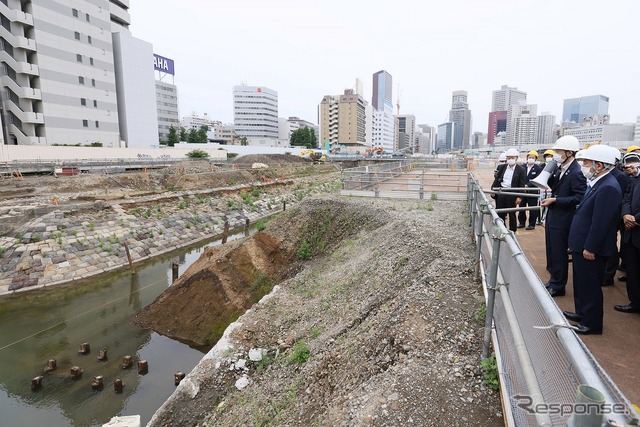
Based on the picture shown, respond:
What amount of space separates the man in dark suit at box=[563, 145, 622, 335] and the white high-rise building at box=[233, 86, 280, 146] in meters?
120

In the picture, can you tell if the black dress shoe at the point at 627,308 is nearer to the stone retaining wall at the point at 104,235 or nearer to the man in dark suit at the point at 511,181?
the man in dark suit at the point at 511,181

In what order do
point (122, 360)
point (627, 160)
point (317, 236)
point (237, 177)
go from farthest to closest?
point (237, 177), point (317, 236), point (122, 360), point (627, 160)

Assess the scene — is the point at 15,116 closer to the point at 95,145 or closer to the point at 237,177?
the point at 95,145

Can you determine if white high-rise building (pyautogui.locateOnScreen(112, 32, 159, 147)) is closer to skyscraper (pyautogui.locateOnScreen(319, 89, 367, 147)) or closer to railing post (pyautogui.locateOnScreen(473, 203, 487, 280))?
railing post (pyautogui.locateOnScreen(473, 203, 487, 280))

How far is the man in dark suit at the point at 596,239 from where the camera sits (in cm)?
409

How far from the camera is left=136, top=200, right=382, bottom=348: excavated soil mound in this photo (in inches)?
500

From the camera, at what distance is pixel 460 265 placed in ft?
22.9

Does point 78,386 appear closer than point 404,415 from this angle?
No

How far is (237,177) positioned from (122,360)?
3163cm

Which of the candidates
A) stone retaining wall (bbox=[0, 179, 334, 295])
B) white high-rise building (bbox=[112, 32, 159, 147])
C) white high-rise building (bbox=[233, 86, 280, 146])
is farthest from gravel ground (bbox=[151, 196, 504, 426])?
white high-rise building (bbox=[233, 86, 280, 146])

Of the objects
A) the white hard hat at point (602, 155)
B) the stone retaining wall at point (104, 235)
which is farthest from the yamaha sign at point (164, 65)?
the white hard hat at point (602, 155)

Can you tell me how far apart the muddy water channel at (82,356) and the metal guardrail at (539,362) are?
31.2 ft

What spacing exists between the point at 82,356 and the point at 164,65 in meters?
77.5

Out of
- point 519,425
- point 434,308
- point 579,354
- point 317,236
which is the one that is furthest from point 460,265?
point 317,236
